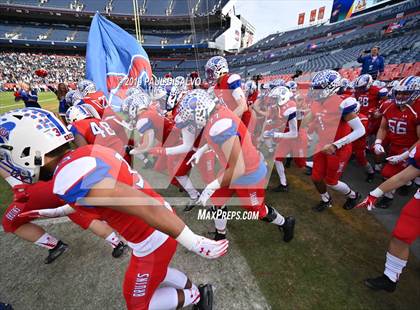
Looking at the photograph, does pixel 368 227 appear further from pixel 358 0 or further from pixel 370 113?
pixel 358 0

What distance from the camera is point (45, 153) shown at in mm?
1562

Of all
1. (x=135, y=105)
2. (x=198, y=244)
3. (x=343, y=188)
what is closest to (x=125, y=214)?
(x=198, y=244)

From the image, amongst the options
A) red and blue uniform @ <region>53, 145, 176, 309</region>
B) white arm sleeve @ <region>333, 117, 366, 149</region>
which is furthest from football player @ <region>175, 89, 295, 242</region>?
white arm sleeve @ <region>333, 117, 366, 149</region>

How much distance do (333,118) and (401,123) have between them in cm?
132

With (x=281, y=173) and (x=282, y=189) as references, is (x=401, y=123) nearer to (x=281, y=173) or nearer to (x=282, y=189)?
(x=281, y=173)

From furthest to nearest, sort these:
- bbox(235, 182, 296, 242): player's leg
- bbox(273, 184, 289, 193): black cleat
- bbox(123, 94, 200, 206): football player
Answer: bbox(273, 184, 289, 193): black cleat → bbox(123, 94, 200, 206): football player → bbox(235, 182, 296, 242): player's leg

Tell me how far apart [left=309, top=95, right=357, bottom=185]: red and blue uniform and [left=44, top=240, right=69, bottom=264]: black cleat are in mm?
4085

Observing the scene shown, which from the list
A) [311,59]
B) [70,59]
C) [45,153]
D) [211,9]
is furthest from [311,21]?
[45,153]

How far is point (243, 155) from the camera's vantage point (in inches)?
109

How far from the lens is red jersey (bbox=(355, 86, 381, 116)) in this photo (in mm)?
6271

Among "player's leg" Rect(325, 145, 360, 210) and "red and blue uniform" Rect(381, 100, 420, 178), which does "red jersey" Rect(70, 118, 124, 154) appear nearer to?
"player's leg" Rect(325, 145, 360, 210)

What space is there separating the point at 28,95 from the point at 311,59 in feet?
91.9

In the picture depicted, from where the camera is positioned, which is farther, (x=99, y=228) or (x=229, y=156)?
Result: (x=99, y=228)

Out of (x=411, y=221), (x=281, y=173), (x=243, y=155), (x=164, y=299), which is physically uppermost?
(x=243, y=155)
